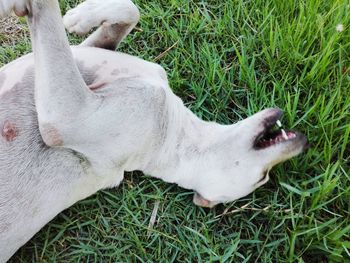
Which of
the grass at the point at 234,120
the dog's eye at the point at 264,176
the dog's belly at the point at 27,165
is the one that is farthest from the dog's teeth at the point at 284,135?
the dog's belly at the point at 27,165

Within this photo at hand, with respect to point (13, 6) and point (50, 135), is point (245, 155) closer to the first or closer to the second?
point (50, 135)

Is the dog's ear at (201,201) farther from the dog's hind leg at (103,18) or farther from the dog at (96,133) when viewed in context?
the dog's hind leg at (103,18)

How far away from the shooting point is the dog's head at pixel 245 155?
2891 mm

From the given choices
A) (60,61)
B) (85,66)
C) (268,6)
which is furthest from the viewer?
(268,6)

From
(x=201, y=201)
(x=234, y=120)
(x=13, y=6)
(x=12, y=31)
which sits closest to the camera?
(x=13, y=6)

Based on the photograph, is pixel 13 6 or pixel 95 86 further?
pixel 95 86

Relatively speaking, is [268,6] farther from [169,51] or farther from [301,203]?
[301,203]

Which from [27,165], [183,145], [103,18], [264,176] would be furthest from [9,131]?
[264,176]

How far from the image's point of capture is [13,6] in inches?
92.7

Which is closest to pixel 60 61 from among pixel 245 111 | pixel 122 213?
pixel 122 213

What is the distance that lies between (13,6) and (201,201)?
1.46 m

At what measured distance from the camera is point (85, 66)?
114 inches

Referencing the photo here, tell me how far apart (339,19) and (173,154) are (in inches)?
55.5

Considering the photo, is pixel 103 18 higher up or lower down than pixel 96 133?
higher up
